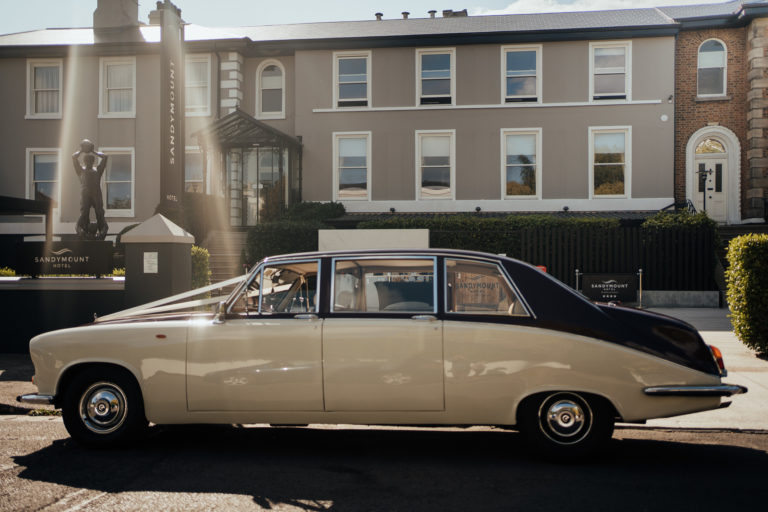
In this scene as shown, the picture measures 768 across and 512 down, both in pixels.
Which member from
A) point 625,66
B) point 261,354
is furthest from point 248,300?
point 625,66

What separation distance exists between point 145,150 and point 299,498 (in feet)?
71.5

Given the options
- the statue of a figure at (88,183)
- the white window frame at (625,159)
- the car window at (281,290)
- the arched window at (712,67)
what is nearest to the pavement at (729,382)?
the car window at (281,290)

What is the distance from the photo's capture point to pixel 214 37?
24.1m

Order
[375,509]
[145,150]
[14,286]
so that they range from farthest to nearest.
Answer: [145,150] < [14,286] < [375,509]

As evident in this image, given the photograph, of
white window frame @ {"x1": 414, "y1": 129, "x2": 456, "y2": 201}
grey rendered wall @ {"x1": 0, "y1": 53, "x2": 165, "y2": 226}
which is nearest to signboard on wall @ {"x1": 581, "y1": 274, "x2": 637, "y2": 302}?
white window frame @ {"x1": 414, "y1": 129, "x2": 456, "y2": 201}

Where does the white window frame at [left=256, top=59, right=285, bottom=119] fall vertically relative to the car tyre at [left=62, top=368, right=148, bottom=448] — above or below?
above

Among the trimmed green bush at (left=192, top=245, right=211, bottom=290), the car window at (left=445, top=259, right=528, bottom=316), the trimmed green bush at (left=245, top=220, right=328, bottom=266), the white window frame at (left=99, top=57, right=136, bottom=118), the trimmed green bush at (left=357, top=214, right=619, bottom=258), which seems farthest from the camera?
the white window frame at (left=99, top=57, right=136, bottom=118)

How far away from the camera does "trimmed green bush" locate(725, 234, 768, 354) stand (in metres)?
9.22

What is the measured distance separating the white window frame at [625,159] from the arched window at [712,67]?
330 centimetres

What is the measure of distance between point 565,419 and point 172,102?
560 inches

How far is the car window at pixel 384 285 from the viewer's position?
512 centimetres

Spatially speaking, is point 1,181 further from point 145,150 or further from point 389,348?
point 389,348

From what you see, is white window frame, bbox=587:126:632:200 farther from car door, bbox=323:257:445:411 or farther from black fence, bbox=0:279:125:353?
car door, bbox=323:257:445:411

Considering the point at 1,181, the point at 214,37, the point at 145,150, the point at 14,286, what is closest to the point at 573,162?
the point at 214,37
